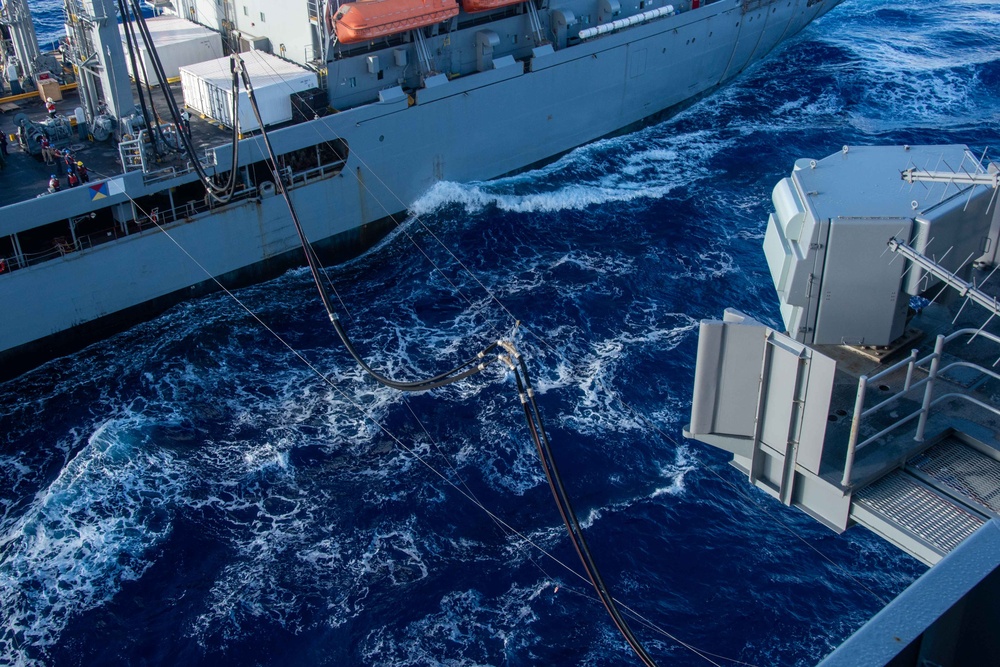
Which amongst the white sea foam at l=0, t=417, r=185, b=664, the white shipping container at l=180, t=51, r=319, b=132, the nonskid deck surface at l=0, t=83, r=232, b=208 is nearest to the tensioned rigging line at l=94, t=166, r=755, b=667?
the nonskid deck surface at l=0, t=83, r=232, b=208

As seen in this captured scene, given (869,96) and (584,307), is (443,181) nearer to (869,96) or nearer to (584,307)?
(584,307)

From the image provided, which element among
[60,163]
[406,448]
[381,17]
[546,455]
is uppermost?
[381,17]

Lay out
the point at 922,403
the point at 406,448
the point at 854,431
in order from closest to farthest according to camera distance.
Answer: the point at 854,431
the point at 922,403
the point at 406,448

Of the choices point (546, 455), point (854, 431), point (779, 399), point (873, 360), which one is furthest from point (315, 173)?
point (854, 431)

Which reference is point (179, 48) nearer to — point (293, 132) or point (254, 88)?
point (254, 88)

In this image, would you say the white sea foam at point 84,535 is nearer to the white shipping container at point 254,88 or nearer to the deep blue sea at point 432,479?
the deep blue sea at point 432,479

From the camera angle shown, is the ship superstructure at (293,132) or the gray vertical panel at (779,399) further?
the ship superstructure at (293,132)

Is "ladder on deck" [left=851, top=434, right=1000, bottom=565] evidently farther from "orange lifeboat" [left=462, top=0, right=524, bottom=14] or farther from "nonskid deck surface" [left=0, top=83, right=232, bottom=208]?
"orange lifeboat" [left=462, top=0, right=524, bottom=14]

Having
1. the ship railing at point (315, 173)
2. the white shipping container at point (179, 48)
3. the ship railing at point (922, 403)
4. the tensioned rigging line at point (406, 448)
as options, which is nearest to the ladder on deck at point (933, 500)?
the ship railing at point (922, 403)

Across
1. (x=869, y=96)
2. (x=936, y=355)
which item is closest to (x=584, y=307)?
(x=936, y=355)
